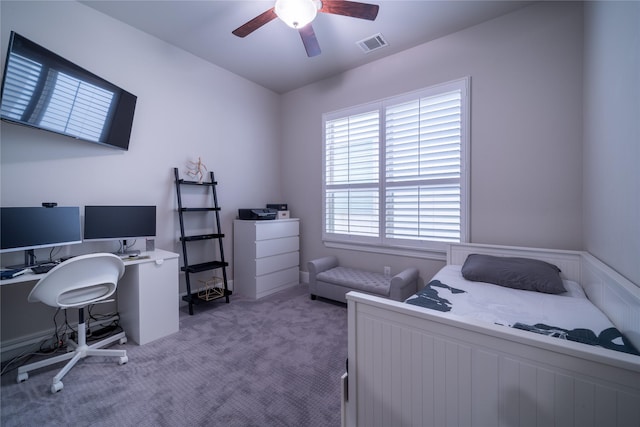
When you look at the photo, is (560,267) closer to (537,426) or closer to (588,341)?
(588,341)

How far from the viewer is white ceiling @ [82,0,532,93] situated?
2303 mm

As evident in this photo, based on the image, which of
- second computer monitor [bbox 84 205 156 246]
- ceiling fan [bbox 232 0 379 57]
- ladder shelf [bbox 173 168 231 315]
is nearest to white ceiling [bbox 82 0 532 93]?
ceiling fan [bbox 232 0 379 57]

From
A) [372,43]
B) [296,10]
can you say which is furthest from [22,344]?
[372,43]

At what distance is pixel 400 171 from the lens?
302 cm

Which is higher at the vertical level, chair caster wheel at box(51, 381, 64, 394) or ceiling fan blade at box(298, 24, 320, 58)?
ceiling fan blade at box(298, 24, 320, 58)

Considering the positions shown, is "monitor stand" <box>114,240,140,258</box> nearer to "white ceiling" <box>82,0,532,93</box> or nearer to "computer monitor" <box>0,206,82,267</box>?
"computer monitor" <box>0,206,82,267</box>

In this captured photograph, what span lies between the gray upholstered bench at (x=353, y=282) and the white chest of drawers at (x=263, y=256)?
1.91 ft

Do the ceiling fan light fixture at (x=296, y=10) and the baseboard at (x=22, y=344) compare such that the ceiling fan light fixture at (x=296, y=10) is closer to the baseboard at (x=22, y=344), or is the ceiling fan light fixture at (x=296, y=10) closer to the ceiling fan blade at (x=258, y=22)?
the ceiling fan blade at (x=258, y=22)

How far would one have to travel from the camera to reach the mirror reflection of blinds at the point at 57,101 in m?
1.76

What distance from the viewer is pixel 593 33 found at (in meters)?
1.84

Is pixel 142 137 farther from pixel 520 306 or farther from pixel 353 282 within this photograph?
pixel 520 306

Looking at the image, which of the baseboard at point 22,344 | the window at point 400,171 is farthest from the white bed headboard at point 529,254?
the baseboard at point 22,344

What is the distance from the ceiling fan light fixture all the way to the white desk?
Answer: 223 centimetres

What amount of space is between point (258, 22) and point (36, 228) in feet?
7.61
